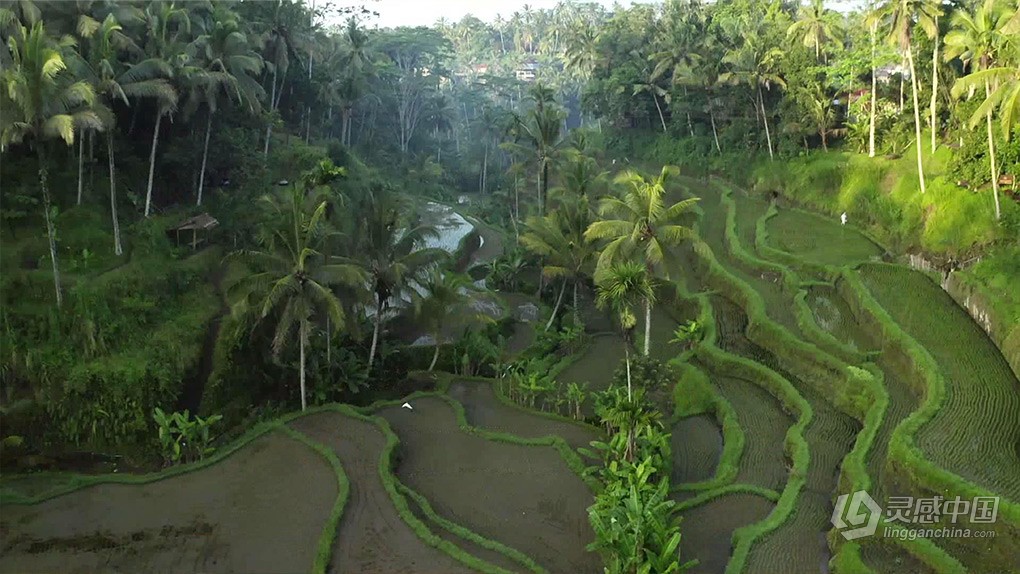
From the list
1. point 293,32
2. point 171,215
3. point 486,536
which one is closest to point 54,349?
point 171,215

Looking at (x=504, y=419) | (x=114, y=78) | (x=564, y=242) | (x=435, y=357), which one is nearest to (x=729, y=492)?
(x=504, y=419)

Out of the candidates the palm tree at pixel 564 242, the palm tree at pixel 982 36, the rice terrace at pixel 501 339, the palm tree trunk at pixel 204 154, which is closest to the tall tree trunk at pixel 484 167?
the rice terrace at pixel 501 339

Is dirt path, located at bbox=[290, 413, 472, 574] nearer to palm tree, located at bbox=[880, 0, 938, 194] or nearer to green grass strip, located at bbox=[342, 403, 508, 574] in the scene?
green grass strip, located at bbox=[342, 403, 508, 574]

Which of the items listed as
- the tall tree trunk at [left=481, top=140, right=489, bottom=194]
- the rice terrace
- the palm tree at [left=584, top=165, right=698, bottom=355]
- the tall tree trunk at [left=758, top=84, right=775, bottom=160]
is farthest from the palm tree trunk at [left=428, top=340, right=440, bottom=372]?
the tall tree trunk at [left=481, top=140, right=489, bottom=194]

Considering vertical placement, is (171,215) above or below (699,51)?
below

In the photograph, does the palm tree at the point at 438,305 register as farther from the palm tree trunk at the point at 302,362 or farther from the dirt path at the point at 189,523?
the dirt path at the point at 189,523

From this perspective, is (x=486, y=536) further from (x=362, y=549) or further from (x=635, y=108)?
(x=635, y=108)
